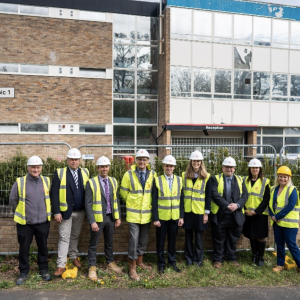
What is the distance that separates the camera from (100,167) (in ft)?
16.0

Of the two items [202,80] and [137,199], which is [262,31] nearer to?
[202,80]

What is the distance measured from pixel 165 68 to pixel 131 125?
3.72 metres

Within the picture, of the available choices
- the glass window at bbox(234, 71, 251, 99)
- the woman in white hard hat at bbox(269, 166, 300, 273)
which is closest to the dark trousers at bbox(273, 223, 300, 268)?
the woman in white hard hat at bbox(269, 166, 300, 273)

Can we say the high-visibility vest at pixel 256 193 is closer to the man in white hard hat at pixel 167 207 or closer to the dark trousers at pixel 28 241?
the man in white hard hat at pixel 167 207

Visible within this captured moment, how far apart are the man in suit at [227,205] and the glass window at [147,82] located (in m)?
12.5

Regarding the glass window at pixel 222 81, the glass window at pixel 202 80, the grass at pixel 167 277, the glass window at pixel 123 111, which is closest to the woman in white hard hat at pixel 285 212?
the grass at pixel 167 277

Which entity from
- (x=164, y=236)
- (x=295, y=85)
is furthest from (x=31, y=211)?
(x=295, y=85)

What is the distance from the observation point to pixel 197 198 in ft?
16.8

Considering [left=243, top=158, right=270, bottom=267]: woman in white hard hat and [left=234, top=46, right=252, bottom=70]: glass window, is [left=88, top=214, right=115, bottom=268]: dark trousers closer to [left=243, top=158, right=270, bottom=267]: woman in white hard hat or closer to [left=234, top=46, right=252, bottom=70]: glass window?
[left=243, top=158, right=270, bottom=267]: woman in white hard hat

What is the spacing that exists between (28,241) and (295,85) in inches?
668

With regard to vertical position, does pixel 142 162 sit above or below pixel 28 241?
above

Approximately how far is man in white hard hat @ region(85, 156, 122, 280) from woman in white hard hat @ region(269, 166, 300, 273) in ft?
8.89

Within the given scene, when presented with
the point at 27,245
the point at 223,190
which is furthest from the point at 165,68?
the point at 27,245

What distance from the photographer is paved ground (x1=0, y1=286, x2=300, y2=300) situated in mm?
4188
